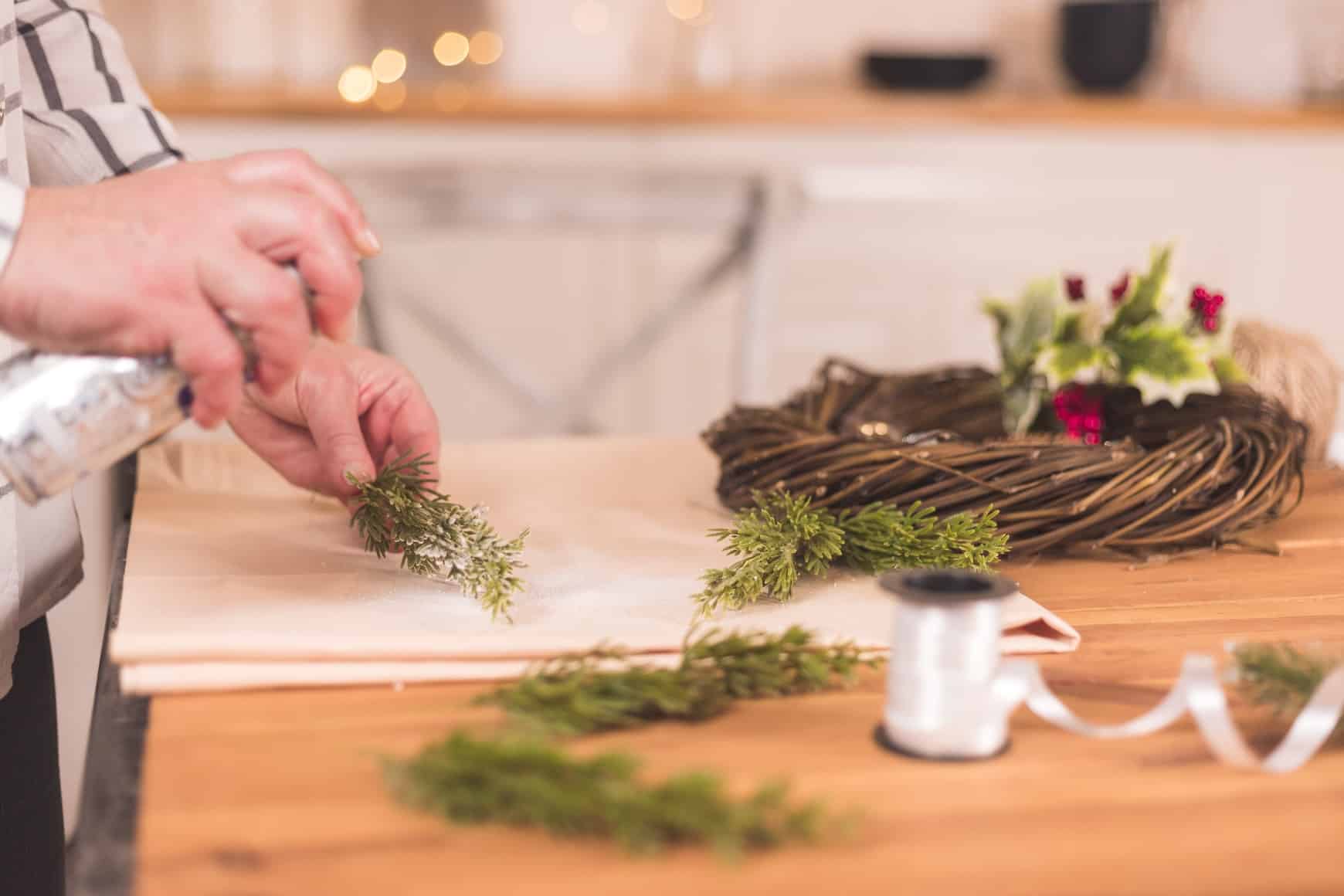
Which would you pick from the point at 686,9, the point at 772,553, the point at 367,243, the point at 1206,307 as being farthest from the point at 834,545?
the point at 686,9

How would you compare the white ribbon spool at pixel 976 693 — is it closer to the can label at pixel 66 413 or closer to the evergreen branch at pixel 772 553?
the evergreen branch at pixel 772 553

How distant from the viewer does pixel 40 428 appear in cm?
61

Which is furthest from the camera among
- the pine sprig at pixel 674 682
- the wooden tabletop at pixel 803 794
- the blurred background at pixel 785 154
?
the blurred background at pixel 785 154

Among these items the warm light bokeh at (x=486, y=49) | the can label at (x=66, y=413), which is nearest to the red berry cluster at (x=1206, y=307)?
the can label at (x=66, y=413)

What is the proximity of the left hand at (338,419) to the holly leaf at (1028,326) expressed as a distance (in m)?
0.43

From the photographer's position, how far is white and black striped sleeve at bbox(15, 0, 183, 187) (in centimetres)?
98

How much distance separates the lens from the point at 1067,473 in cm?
85

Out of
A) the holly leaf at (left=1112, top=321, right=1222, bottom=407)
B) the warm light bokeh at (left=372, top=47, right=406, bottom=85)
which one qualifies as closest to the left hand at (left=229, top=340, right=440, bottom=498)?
the holly leaf at (left=1112, top=321, right=1222, bottom=407)

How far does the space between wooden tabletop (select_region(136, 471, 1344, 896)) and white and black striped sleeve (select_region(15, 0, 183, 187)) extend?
504mm

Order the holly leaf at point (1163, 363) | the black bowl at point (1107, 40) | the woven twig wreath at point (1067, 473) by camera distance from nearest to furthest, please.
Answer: the woven twig wreath at point (1067, 473) → the holly leaf at point (1163, 363) → the black bowl at point (1107, 40)

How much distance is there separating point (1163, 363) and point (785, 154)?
1925 millimetres

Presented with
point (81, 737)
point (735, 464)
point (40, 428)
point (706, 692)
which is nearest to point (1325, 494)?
point (735, 464)

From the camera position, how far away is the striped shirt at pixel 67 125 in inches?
Answer: 36.4

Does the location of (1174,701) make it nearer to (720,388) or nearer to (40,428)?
(40,428)
